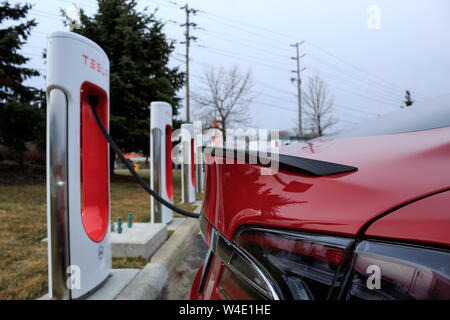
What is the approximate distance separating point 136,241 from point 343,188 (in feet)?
9.52

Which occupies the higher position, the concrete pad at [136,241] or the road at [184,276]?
the concrete pad at [136,241]

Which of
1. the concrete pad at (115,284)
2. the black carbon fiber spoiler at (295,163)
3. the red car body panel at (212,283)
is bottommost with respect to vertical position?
the concrete pad at (115,284)

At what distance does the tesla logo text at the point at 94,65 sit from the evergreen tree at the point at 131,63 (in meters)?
8.76

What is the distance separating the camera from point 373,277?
0.58 m

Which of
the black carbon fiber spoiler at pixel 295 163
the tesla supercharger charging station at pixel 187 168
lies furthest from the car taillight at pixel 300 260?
the tesla supercharger charging station at pixel 187 168

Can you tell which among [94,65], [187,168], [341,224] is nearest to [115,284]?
[94,65]

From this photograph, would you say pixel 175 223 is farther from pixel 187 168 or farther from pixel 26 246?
pixel 187 168

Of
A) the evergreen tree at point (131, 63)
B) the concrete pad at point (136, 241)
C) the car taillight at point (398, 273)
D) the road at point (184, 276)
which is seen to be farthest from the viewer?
the evergreen tree at point (131, 63)

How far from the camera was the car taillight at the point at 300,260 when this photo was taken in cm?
62

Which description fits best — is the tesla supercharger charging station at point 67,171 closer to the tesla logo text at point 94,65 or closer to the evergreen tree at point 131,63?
the tesla logo text at point 94,65

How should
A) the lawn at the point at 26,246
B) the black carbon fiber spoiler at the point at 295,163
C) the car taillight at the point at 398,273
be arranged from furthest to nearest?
the lawn at the point at 26,246 < the black carbon fiber spoiler at the point at 295,163 < the car taillight at the point at 398,273

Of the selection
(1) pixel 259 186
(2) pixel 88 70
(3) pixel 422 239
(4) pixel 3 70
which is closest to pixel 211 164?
(1) pixel 259 186

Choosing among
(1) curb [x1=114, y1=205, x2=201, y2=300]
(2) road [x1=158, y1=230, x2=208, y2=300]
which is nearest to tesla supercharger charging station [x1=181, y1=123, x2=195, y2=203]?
(1) curb [x1=114, y1=205, x2=201, y2=300]

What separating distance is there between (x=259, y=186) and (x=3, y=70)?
1380cm
